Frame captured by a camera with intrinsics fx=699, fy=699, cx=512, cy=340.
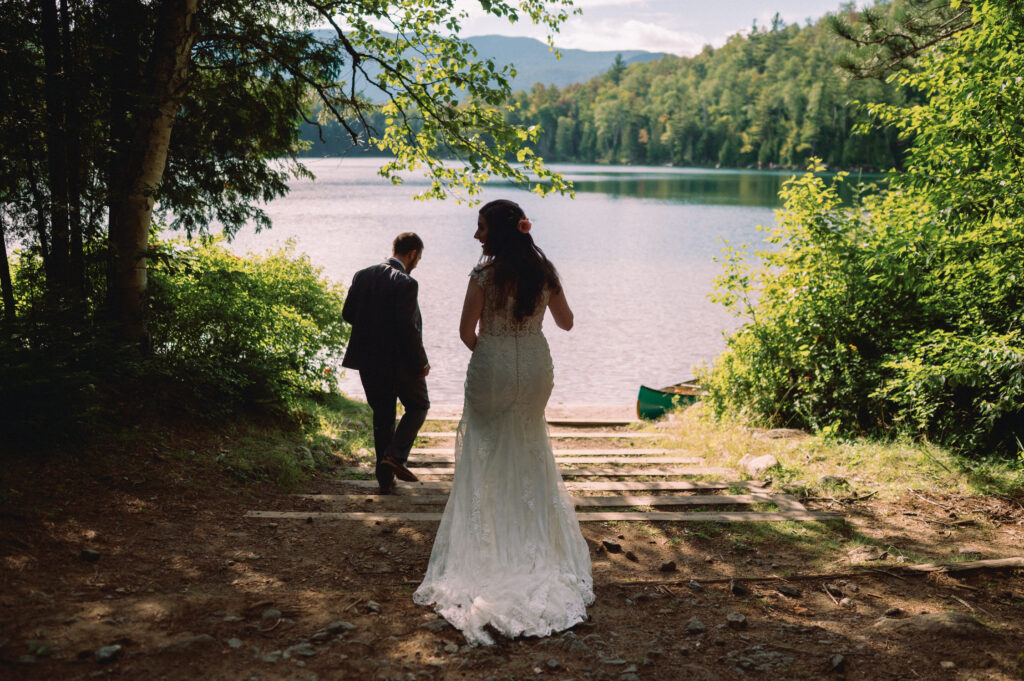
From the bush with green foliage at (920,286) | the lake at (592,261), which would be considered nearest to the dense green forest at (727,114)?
the lake at (592,261)

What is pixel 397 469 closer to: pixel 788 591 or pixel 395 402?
pixel 395 402

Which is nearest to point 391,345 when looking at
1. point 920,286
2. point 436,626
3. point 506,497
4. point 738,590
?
point 506,497

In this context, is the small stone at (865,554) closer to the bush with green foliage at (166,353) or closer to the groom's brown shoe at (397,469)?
the groom's brown shoe at (397,469)

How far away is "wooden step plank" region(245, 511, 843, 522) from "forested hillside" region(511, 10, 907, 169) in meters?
64.7

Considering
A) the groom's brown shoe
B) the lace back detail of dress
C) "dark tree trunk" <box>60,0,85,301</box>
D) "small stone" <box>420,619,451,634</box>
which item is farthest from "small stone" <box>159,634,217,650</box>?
"dark tree trunk" <box>60,0,85,301</box>

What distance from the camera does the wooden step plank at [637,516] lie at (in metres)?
4.50

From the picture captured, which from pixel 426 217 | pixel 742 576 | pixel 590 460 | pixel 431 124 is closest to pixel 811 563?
pixel 742 576

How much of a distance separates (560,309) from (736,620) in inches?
68.9

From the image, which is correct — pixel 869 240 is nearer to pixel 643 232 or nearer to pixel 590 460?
pixel 590 460

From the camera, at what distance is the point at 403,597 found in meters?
3.39

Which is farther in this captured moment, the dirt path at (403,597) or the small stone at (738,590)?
the small stone at (738,590)

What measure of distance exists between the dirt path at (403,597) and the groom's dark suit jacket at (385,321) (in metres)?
1.26

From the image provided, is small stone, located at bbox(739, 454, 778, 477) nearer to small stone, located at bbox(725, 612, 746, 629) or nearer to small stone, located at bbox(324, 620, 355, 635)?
small stone, located at bbox(725, 612, 746, 629)

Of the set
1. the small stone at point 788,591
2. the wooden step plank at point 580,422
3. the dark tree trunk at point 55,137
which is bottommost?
the wooden step plank at point 580,422
